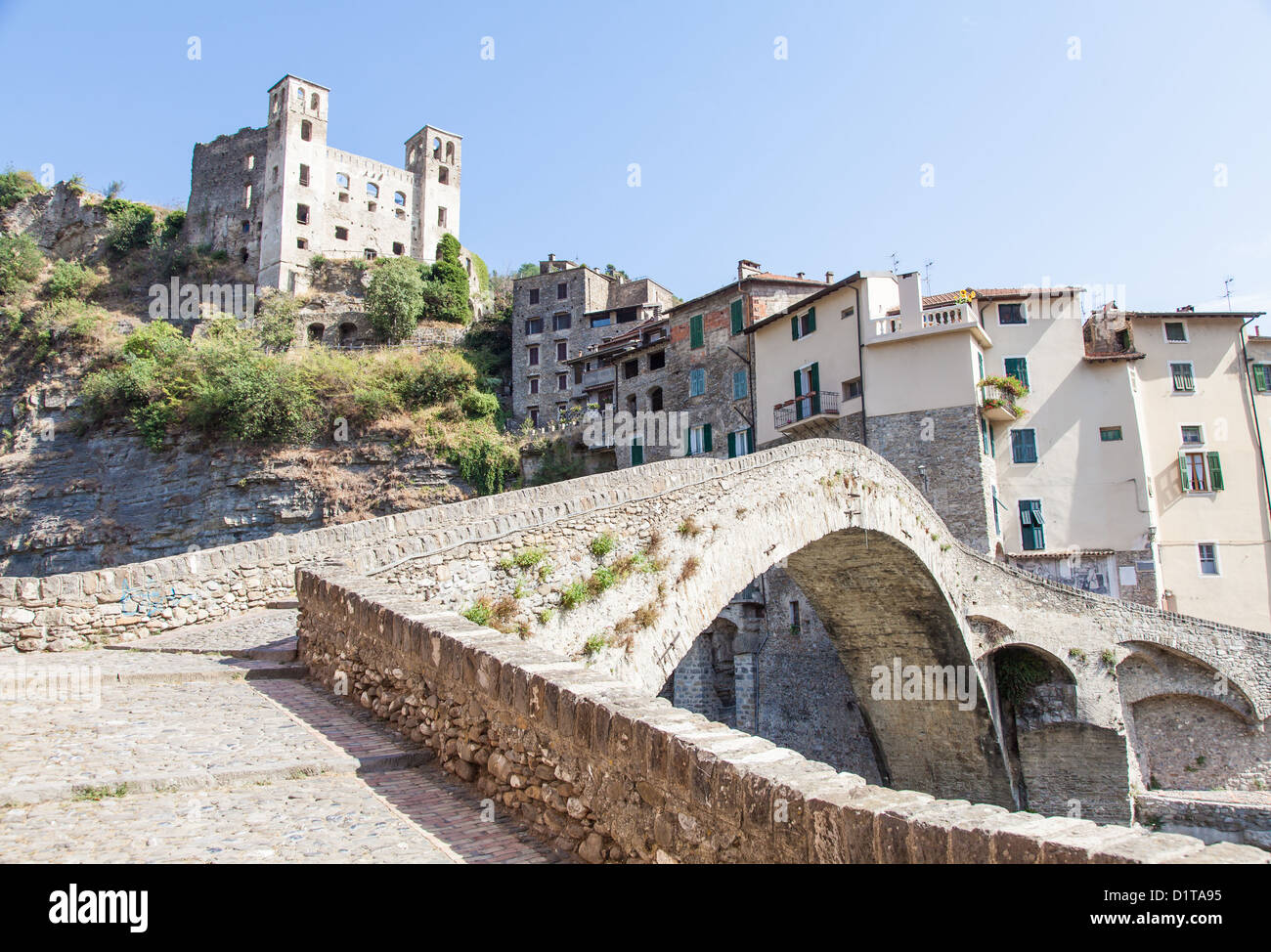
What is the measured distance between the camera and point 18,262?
4262 centimetres

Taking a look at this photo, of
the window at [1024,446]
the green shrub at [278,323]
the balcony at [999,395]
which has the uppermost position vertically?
the green shrub at [278,323]

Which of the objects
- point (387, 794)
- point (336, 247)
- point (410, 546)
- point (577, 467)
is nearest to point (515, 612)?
point (410, 546)

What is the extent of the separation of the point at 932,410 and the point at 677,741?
2352 cm

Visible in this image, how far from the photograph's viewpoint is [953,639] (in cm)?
2016

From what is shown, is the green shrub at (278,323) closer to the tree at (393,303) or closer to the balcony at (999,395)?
the tree at (393,303)

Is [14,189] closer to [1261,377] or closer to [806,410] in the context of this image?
[806,410]

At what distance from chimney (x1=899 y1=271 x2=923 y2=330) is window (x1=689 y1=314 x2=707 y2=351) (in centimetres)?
965

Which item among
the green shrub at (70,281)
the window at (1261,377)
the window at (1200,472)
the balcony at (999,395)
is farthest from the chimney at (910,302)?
the green shrub at (70,281)

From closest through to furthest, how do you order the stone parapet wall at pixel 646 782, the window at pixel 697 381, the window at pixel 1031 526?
the stone parapet wall at pixel 646 782
the window at pixel 1031 526
the window at pixel 697 381

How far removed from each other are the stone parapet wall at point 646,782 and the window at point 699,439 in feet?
86.6

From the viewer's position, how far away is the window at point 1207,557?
2548cm

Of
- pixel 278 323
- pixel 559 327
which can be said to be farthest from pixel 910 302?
pixel 278 323

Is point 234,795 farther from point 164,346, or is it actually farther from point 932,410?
point 164,346
